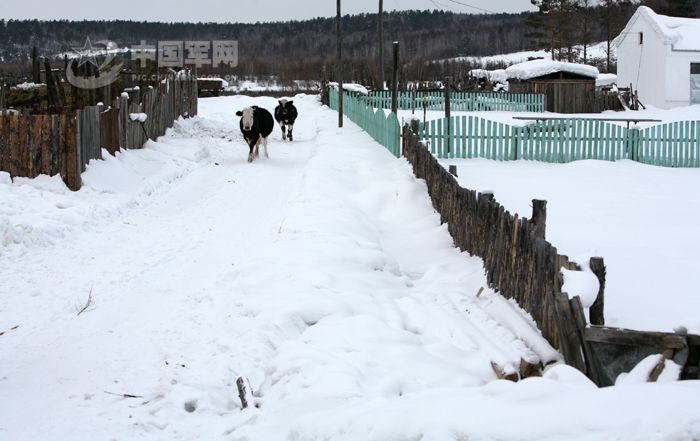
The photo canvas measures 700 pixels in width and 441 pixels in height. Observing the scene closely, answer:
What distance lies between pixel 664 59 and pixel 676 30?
194cm

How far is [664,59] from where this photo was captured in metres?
41.6

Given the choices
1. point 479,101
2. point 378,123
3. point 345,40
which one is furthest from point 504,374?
point 345,40

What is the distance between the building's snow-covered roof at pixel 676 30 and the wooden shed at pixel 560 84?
3834 mm

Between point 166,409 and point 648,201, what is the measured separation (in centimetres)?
1079

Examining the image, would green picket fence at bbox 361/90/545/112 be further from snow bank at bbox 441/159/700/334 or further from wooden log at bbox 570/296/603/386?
wooden log at bbox 570/296/603/386

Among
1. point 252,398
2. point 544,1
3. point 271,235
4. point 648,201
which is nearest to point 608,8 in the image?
point 544,1

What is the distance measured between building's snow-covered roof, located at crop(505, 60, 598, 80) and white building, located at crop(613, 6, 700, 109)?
261cm

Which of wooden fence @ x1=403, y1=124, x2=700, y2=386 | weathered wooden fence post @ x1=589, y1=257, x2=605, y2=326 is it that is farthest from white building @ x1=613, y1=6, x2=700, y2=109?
weathered wooden fence post @ x1=589, y1=257, x2=605, y2=326

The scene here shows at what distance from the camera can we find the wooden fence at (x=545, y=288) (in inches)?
198

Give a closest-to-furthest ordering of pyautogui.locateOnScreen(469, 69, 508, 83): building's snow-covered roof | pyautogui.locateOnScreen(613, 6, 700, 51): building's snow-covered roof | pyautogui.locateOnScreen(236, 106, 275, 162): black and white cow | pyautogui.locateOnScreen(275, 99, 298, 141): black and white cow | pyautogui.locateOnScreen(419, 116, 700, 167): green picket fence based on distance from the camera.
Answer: pyautogui.locateOnScreen(236, 106, 275, 162): black and white cow
pyautogui.locateOnScreen(419, 116, 700, 167): green picket fence
pyautogui.locateOnScreen(275, 99, 298, 141): black and white cow
pyautogui.locateOnScreen(613, 6, 700, 51): building's snow-covered roof
pyautogui.locateOnScreen(469, 69, 508, 83): building's snow-covered roof

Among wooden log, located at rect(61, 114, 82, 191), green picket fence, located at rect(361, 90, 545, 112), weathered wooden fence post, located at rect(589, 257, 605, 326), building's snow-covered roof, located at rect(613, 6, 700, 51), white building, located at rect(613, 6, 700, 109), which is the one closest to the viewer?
weathered wooden fence post, located at rect(589, 257, 605, 326)

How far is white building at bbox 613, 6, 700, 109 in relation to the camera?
41.2 meters

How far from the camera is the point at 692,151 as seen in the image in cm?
2008

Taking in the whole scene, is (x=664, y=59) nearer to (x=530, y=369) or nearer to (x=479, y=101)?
(x=479, y=101)
